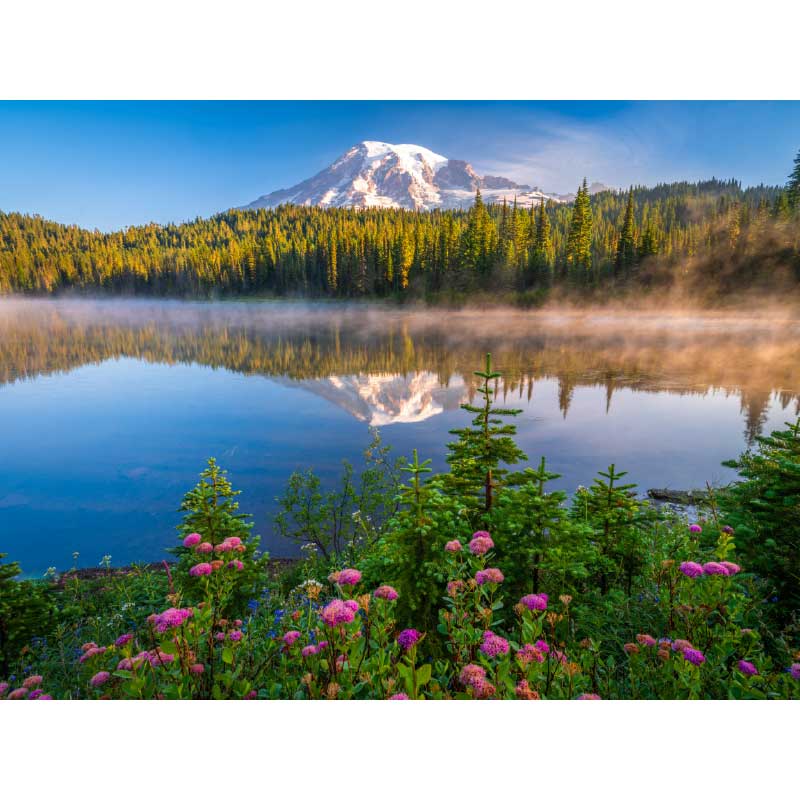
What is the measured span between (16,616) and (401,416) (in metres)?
5.45

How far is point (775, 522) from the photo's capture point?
2766 millimetres

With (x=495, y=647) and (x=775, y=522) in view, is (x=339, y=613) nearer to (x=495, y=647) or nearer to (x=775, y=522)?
(x=495, y=647)

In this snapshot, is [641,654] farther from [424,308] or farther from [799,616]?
[424,308]

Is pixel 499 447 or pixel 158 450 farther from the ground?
pixel 499 447

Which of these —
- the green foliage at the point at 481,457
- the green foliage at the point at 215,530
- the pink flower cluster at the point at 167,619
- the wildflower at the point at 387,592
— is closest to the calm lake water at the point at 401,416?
the green foliage at the point at 481,457

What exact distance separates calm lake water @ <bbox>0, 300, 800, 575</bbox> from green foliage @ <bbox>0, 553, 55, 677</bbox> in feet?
7.46

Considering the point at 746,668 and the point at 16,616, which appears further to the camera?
the point at 16,616

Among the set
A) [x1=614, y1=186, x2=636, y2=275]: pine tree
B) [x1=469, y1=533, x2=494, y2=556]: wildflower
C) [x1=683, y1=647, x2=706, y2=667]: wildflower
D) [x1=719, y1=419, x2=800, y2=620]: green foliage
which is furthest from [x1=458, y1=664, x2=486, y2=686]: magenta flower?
[x1=614, y1=186, x2=636, y2=275]: pine tree

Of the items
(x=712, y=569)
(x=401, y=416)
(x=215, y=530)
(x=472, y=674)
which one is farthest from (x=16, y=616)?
(x=401, y=416)

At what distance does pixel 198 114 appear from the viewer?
3824mm

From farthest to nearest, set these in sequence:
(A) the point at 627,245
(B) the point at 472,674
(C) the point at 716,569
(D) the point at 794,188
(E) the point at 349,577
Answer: (A) the point at 627,245 → (D) the point at 794,188 → (C) the point at 716,569 → (E) the point at 349,577 → (B) the point at 472,674

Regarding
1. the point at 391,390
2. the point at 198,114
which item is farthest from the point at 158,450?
the point at 198,114

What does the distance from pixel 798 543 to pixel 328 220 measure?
395 ft

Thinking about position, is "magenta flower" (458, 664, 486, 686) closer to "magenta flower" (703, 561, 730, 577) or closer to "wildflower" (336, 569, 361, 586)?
"wildflower" (336, 569, 361, 586)
